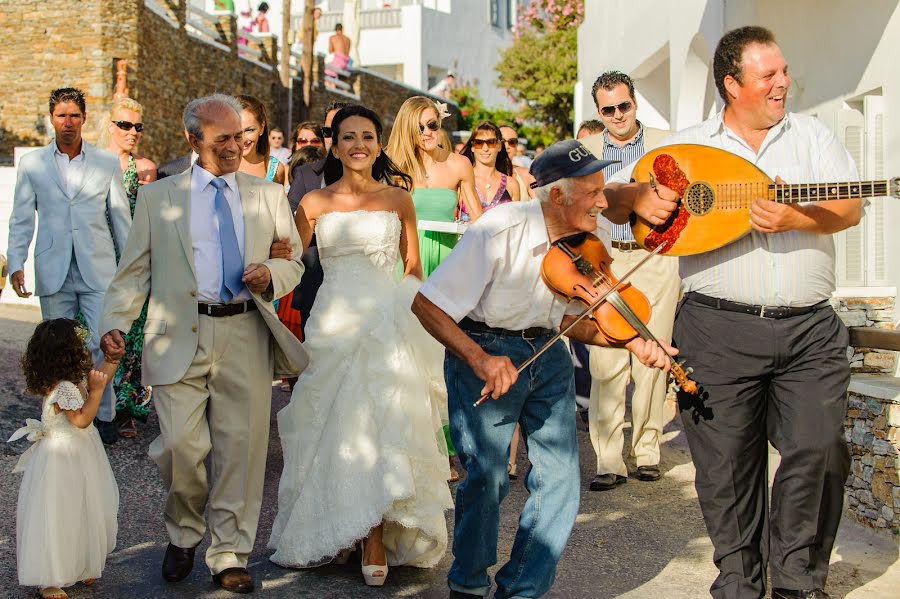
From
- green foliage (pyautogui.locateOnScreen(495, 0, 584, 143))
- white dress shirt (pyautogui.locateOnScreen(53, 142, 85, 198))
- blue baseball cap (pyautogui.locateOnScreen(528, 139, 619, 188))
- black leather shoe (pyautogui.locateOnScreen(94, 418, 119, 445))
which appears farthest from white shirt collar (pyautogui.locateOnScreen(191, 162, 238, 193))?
green foliage (pyautogui.locateOnScreen(495, 0, 584, 143))

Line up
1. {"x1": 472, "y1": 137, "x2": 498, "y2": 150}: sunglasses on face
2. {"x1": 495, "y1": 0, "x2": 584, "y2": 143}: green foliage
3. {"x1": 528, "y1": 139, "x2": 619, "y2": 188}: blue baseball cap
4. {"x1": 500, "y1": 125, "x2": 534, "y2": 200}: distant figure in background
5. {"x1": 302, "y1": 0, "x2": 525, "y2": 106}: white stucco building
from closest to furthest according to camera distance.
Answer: {"x1": 528, "y1": 139, "x2": 619, "y2": 188}: blue baseball cap < {"x1": 472, "y1": 137, "x2": 498, "y2": 150}: sunglasses on face < {"x1": 500, "y1": 125, "x2": 534, "y2": 200}: distant figure in background < {"x1": 495, "y1": 0, "x2": 584, "y2": 143}: green foliage < {"x1": 302, "y1": 0, "x2": 525, "y2": 106}: white stucco building

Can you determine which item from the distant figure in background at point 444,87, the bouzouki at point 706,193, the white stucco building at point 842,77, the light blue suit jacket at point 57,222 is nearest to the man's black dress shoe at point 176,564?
the bouzouki at point 706,193

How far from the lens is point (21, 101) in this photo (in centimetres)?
2597

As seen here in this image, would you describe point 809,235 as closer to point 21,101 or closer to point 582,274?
point 582,274

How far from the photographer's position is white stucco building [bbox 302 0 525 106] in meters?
50.2

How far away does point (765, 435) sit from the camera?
17.4 ft

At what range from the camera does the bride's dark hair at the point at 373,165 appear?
6797 millimetres

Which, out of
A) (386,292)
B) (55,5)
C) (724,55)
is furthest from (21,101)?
(724,55)

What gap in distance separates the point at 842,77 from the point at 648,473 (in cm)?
401

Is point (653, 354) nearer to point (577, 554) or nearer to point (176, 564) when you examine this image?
point (577, 554)

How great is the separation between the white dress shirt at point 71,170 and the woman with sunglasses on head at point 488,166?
10.1ft

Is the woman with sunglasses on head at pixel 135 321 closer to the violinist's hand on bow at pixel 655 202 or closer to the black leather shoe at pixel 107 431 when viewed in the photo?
the black leather shoe at pixel 107 431

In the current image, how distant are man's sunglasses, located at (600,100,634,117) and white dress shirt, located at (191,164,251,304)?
2.97 metres

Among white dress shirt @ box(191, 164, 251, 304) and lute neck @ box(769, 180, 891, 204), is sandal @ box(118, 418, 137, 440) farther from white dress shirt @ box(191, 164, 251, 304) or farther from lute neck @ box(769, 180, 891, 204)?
lute neck @ box(769, 180, 891, 204)
